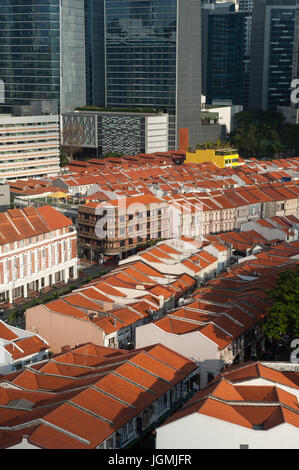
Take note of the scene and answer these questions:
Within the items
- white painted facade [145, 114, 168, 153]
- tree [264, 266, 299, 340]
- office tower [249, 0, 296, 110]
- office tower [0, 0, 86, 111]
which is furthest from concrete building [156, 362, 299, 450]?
office tower [249, 0, 296, 110]

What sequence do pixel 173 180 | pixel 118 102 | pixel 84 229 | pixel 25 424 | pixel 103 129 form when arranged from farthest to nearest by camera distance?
pixel 118 102, pixel 103 129, pixel 173 180, pixel 84 229, pixel 25 424

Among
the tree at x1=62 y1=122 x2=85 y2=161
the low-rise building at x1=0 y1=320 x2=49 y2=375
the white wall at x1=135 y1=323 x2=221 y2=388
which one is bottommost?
the low-rise building at x1=0 y1=320 x2=49 y2=375

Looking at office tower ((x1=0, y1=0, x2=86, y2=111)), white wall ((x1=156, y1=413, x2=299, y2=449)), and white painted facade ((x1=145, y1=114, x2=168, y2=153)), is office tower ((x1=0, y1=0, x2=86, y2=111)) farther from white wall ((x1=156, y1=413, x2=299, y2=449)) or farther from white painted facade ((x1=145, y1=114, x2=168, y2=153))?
white wall ((x1=156, y1=413, x2=299, y2=449))

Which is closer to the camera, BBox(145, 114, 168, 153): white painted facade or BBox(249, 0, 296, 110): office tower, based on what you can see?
BBox(145, 114, 168, 153): white painted facade

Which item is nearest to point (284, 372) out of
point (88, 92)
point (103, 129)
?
point (103, 129)

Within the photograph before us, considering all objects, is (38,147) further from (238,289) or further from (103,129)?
(238,289)

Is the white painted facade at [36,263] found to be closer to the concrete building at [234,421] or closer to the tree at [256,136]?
the concrete building at [234,421]
